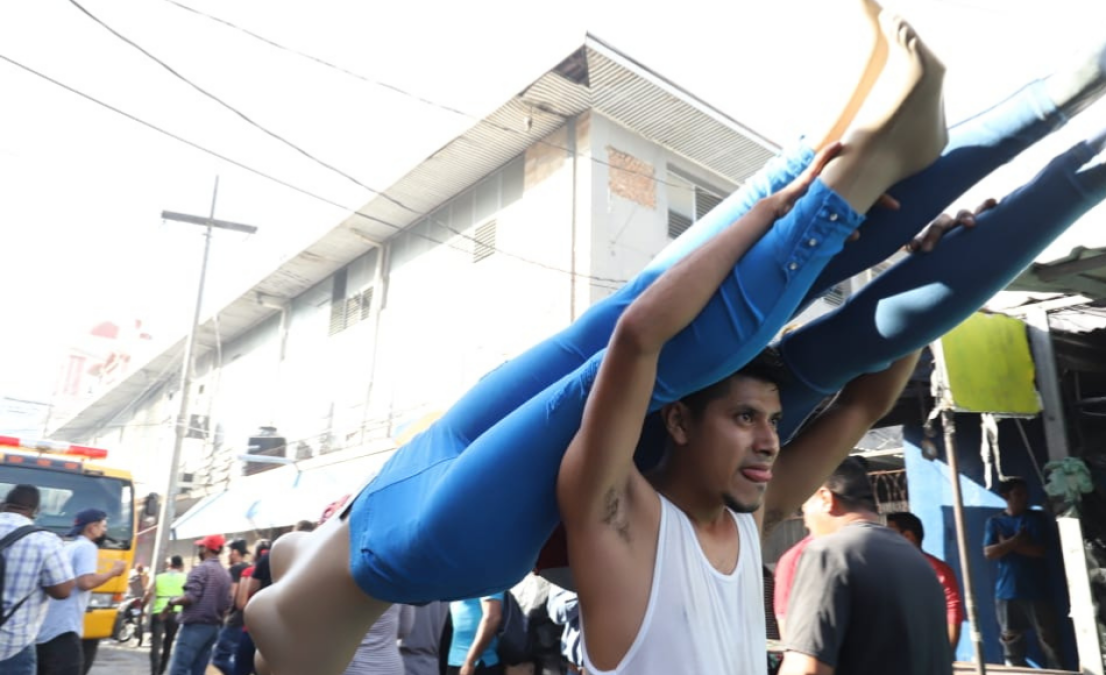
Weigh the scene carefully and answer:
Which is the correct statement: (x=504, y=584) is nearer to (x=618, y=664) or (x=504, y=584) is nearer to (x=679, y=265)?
(x=618, y=664)

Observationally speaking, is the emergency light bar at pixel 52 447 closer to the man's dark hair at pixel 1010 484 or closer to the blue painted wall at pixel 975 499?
the blue painted wall at pixel 975 499

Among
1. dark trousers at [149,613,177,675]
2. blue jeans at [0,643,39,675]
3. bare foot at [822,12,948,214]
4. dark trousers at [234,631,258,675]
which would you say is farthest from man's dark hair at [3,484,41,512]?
dark trousers at [149,613,177,675]

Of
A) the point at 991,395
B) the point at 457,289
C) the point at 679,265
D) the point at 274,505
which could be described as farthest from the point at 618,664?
the point at 274,505

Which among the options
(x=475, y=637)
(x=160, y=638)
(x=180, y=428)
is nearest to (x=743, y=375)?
(x=475, y=637)

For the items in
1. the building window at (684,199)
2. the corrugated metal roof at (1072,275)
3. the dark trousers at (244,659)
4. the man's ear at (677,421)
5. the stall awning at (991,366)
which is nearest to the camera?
the man's ear at (677,421)

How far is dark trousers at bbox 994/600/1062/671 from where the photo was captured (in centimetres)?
644

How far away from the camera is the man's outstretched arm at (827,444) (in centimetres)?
222

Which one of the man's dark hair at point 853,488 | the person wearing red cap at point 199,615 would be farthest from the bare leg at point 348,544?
the person wearing red cap at point 199,615

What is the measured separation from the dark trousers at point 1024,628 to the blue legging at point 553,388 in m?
5.80

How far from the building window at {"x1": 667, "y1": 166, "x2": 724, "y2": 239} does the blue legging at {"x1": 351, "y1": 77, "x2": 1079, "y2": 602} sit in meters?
11.7

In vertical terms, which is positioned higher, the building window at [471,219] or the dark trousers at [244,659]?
the building window at [471,219]

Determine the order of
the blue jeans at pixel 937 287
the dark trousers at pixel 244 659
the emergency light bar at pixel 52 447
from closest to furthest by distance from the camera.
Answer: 1. the blue jeans at pixel 937 287
2. the dark trousers at pixel 244 659
3. the emergency light bar at pixel 52 447

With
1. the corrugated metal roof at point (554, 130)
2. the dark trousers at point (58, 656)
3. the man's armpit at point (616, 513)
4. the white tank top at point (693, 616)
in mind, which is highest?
the corrugated metal roof at point (554, 130)

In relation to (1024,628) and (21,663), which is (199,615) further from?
(1024,628)
